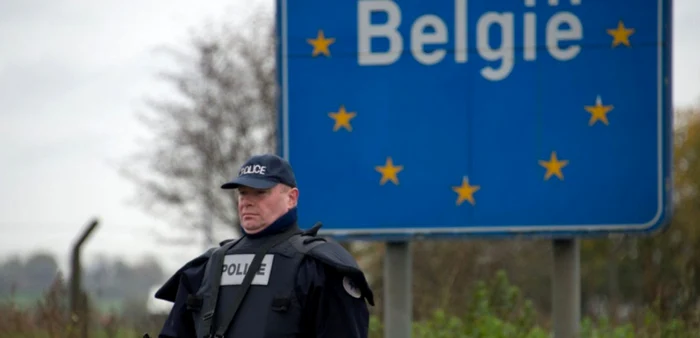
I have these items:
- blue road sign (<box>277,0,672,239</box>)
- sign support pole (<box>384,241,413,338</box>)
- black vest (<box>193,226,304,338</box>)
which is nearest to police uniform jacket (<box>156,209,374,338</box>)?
black vest (<box>193,226,304,338</box>)

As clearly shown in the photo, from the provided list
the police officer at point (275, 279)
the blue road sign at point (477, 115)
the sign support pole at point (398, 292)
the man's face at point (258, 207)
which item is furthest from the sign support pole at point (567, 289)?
the man's face at point (258, 207)

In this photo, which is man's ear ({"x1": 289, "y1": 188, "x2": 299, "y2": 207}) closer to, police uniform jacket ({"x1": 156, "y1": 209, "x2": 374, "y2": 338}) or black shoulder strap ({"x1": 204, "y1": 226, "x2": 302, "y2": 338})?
police uniform jacket ({"x1": 156, "y1": 209, "x2": 374, "y2": 338})

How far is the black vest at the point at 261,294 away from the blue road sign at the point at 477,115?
9.96ft

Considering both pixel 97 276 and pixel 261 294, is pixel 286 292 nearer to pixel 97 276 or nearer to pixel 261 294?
pixel 261 294

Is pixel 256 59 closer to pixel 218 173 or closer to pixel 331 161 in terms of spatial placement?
pixel 218 173

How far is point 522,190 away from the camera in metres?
7.70

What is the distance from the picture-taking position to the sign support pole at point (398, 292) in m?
7.90

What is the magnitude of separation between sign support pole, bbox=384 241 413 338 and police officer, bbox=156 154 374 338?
3200mm

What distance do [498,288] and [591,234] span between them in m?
3.31

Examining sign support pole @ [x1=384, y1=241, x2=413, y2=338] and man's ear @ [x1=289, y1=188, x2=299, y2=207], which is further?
sign support pole @ [x1=384, y1=241, x2=413, y2=338]

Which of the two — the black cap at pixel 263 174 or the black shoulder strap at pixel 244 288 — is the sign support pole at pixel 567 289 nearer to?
the black cap at pixel 263 174

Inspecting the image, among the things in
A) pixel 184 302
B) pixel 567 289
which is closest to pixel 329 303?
pixel 184 302

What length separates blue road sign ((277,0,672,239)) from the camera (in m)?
7.61

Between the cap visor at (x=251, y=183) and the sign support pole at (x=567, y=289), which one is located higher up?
the cap visor at (x=251, y=183)
